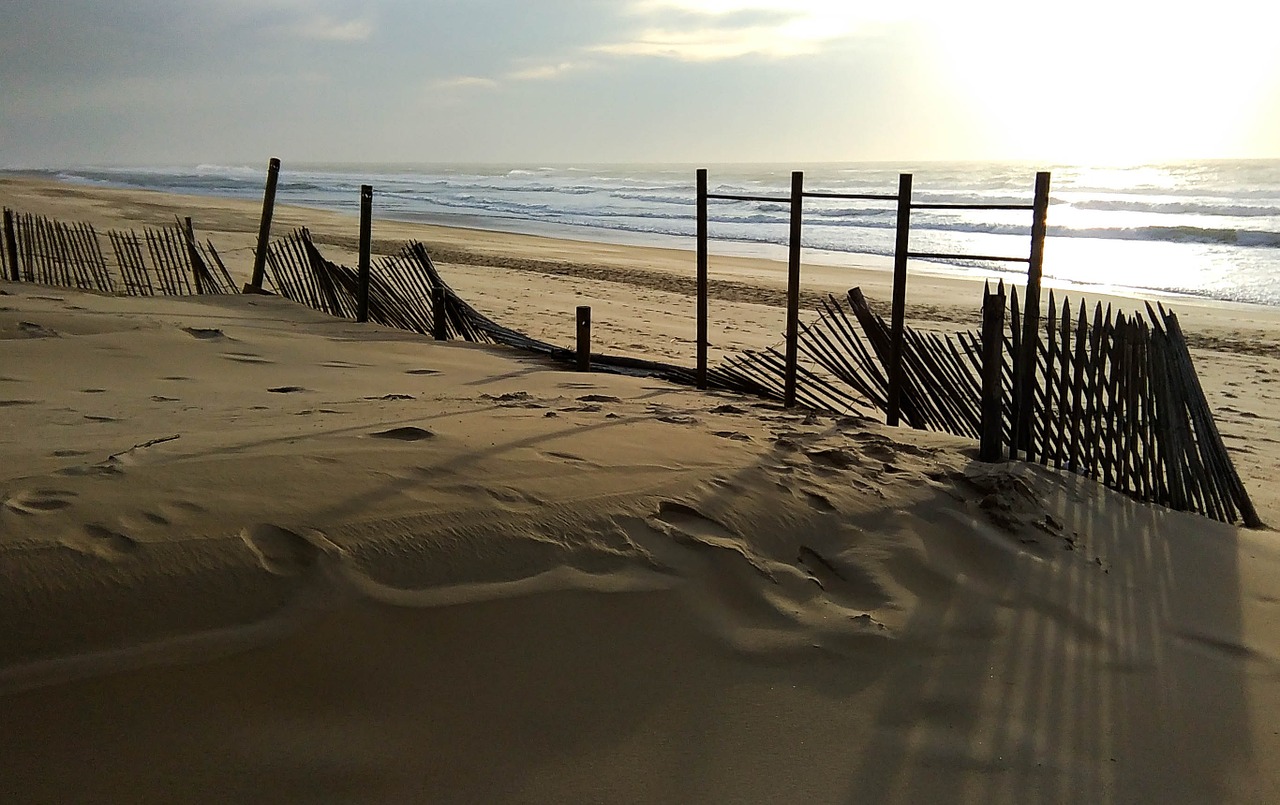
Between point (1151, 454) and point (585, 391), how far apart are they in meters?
2.86

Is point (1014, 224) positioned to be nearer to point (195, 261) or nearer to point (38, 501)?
point (195, 261)

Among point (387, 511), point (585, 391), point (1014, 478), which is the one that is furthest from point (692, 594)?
point (585, 391)

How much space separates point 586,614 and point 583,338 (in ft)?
12.3

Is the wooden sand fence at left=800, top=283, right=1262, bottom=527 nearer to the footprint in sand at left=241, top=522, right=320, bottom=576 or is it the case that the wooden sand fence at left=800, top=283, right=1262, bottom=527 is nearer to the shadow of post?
the shadow of post

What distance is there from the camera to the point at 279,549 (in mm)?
A: 2379

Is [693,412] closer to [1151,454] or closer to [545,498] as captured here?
[545,498]

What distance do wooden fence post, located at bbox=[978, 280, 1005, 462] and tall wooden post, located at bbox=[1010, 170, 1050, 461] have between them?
0.11 m

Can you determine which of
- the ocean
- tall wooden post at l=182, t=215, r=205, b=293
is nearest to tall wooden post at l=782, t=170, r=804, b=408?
tall wooden post at l=182, t=215, r=205, b=293

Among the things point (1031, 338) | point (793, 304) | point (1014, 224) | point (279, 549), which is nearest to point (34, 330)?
point (279, 549)

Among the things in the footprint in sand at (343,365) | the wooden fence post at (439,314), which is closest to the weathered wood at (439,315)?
the wooden fence post at (439,314)

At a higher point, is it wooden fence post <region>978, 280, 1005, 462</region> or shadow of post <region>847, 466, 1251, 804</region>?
wooden fence post <region>978, 280, 1005, 462</region>

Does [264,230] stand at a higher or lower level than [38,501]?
higher

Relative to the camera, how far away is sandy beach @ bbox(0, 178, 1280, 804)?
194cm

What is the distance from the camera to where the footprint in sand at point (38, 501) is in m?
2.36
